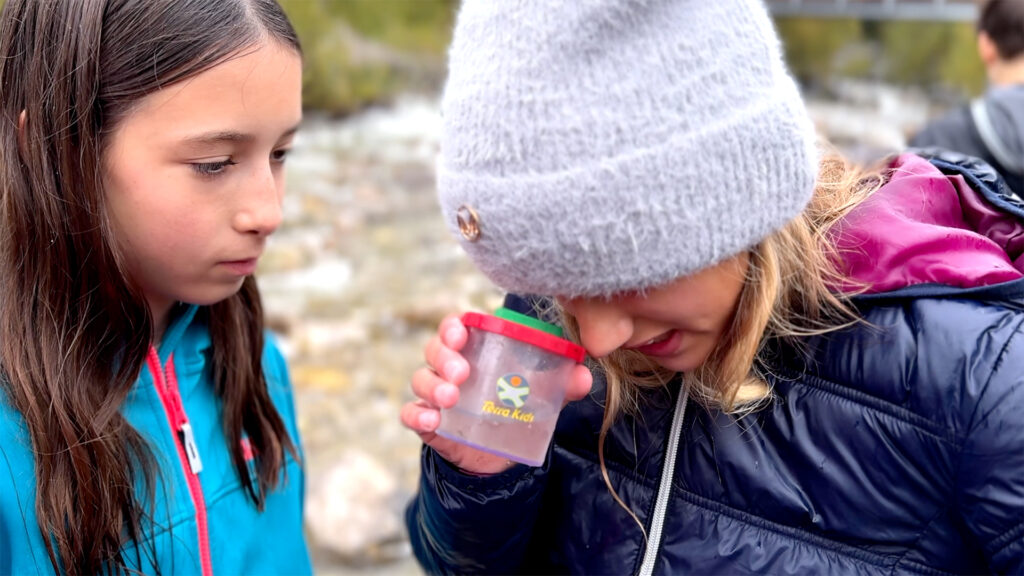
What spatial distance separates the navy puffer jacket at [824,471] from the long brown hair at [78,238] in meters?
0.44

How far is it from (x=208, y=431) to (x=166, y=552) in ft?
0.72

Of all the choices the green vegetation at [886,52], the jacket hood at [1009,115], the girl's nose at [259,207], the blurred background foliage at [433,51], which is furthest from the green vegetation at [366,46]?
the girl's nose at [259,207]

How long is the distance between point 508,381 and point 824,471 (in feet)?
1.27

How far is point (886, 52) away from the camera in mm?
9195

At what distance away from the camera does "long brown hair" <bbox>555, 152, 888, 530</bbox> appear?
42.1 inches

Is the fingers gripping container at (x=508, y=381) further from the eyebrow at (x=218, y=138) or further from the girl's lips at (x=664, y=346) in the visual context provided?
the eyebrow at (x=218, y=138)

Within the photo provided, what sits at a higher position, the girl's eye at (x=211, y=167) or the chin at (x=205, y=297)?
the girl's eye at (x=211, y=167)

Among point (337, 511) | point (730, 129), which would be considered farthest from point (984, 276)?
point (337, 511)

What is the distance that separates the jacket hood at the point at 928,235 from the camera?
1054 mm

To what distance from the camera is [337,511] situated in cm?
283

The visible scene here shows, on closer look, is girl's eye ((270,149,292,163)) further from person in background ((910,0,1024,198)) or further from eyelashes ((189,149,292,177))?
person in background ((910,0,1024,198))

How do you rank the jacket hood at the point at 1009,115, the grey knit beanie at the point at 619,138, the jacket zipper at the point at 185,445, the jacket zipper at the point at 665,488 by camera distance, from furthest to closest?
the jacket hood at the point at 1009,115
the jacket zipper at the point at 185,445
the jacket zipper at the point at 665,488
the grey knit beanie at the point at 619,138

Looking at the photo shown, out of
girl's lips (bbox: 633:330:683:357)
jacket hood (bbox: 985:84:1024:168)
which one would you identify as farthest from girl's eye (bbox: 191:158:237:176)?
jacket hood (bbox: 985:84:1024:168)

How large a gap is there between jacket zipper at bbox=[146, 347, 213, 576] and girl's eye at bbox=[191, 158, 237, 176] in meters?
0.31
